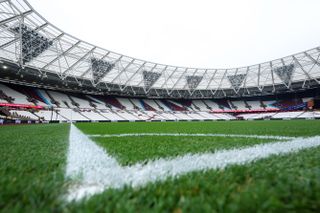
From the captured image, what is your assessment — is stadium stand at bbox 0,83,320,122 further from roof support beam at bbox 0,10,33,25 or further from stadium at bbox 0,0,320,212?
roof support beam at bbox 0,10,33,25

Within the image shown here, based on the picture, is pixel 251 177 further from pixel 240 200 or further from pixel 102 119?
pixel 102 119

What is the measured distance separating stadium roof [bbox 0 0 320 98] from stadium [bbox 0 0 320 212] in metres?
0.17

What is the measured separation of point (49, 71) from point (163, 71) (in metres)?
18.3

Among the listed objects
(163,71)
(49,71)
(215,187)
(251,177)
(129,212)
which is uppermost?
(49,71)

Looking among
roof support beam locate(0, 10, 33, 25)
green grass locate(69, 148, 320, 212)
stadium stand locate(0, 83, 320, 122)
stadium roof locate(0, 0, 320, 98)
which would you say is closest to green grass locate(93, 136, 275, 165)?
green grass locate(69, 148, 320, 212)

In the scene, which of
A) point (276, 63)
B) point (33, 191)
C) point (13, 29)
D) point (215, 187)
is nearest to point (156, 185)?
point (215, 187)

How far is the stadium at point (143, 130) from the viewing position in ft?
2.70

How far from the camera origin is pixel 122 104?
40.0 m

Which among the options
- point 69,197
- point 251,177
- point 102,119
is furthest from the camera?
point 102,119

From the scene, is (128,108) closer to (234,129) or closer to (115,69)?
(115,69)

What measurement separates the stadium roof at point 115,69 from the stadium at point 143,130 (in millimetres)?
166

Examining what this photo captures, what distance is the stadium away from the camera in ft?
2.70

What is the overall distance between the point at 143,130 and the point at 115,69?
24857 mm

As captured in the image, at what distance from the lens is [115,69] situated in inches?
1207
